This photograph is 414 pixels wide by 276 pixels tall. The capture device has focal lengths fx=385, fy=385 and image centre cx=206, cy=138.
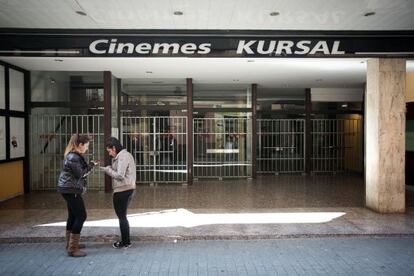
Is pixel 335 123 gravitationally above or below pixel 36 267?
above

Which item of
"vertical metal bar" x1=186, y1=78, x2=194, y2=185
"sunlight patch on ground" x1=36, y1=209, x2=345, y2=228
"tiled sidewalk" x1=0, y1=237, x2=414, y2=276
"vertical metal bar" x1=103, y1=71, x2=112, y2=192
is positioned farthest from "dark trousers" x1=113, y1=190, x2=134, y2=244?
"vertical metal bar" x1=186, y1=78, x2=194, y2=185

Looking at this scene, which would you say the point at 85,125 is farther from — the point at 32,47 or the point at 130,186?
the point at 130,186

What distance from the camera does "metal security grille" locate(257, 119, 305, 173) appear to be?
14.3m

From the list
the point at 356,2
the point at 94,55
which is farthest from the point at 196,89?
the point at 356,2

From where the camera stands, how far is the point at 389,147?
25.6 feet

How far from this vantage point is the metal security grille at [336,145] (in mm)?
14584

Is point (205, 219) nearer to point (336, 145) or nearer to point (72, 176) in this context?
point (72, 176)

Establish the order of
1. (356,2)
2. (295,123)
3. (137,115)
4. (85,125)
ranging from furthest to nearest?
(295,123) < (137,115) < (85,125) < (356,2)

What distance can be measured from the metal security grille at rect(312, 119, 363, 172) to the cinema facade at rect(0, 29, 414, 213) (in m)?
0.04

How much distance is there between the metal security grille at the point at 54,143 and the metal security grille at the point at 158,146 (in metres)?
1.39

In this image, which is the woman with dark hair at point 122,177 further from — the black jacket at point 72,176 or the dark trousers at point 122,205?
the black jacket at point 72,176

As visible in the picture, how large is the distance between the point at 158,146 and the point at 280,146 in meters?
4.78

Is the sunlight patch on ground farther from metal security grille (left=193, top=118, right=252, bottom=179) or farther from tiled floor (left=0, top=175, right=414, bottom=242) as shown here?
metal security grille (left=193, top=118, right=252, bottom=179)

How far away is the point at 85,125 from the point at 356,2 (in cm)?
774
